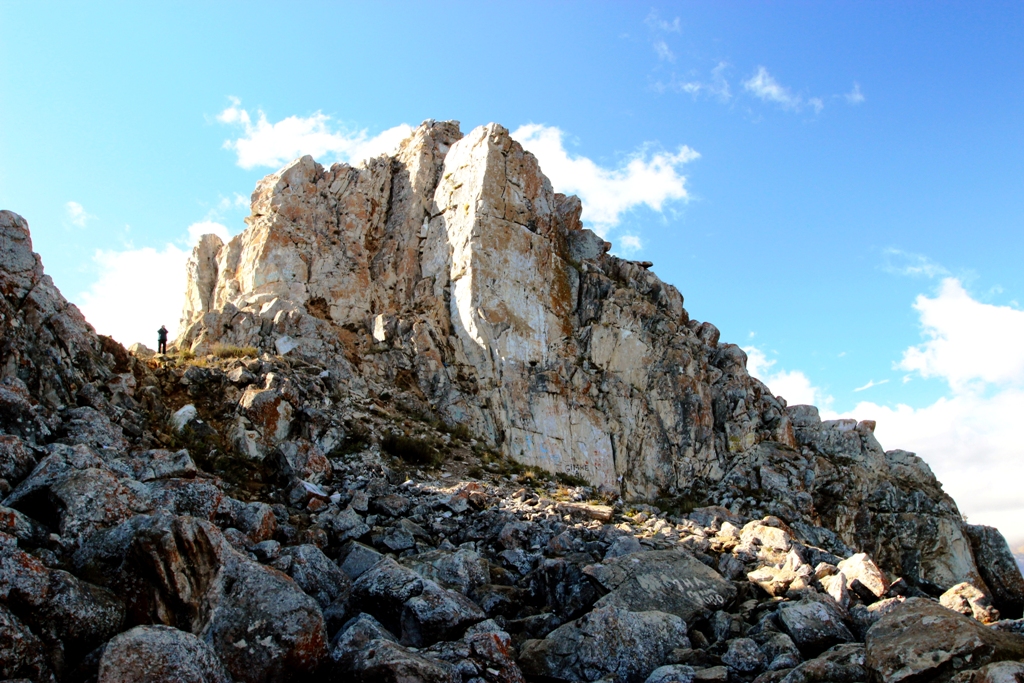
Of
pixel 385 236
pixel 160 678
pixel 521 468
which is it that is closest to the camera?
pixel 160 678

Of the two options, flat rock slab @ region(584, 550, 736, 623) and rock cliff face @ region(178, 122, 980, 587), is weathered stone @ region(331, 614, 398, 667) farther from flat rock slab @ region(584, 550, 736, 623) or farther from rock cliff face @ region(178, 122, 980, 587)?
rock cliff face @ region(178, 122, 980, 587)

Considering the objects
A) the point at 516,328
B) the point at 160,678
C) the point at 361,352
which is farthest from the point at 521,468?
the point at 160,678

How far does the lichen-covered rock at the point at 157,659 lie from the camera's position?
5.37m

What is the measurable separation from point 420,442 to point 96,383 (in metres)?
6.74

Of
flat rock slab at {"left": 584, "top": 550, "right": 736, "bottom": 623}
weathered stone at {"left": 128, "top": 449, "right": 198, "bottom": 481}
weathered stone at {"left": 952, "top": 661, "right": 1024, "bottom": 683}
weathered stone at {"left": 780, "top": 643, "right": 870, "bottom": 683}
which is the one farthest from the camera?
weathered stone at {"left": 128, "top": 449, "right": 198, "bottom": 481}

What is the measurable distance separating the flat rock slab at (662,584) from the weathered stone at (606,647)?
0.53 m

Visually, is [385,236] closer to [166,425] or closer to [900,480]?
[166,425]

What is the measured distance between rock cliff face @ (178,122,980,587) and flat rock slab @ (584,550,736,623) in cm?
958

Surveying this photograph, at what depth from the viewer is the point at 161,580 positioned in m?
6.61

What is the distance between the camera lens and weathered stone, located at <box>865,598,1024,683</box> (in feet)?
21.6

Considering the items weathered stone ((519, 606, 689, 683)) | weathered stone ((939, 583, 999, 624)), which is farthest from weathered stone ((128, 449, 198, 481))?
weathered stone ((939, 583, 999, 624))

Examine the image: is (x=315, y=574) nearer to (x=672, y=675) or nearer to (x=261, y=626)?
(x=261, y=626)

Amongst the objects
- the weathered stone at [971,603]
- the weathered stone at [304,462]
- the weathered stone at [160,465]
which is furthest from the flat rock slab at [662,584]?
the weathered stone at [160,465]

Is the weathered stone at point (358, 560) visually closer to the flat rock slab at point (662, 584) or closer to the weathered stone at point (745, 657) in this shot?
the flat rock slab at point (662, 584)
